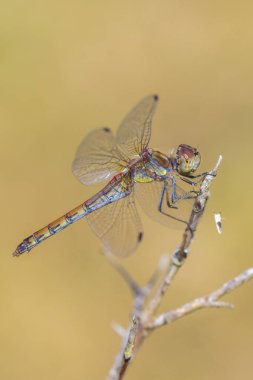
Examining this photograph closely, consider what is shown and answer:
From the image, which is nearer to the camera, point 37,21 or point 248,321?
point 248,321

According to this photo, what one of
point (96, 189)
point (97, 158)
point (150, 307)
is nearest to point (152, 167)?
point (97, 158)

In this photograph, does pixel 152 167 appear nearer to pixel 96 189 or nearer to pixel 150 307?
pixel 150 307

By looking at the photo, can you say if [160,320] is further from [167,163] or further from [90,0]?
[90,0]

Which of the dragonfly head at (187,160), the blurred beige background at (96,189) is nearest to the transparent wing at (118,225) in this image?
the dragonfly head at (187,160)

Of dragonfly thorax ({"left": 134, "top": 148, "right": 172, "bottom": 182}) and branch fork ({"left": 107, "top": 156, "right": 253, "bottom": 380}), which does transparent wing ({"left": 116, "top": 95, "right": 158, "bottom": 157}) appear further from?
branch fork ({"left": 107, "top": 156, "right": 253, "bottom": 380})

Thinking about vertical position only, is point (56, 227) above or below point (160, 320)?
above

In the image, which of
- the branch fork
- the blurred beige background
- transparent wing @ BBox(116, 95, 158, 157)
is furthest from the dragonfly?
the blurred beige background

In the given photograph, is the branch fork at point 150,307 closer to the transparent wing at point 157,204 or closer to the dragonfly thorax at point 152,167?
the transparent wing at point 157,204

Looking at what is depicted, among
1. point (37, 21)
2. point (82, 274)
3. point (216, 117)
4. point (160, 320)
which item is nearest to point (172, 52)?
point (216, 117)
